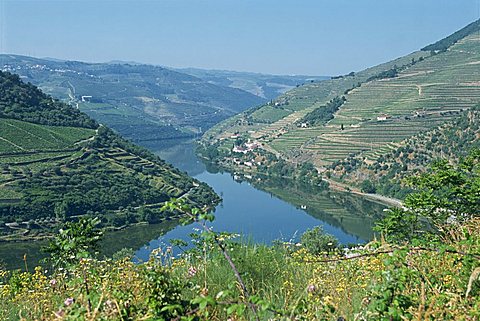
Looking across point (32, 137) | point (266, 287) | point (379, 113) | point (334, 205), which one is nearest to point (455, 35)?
point (379, 113)

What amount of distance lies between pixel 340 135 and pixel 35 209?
36212 mm

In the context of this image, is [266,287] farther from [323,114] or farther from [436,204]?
[323,114]

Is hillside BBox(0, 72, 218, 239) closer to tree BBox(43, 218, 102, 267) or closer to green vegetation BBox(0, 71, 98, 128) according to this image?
green vegetation BBox(0, 71, 98, 128)

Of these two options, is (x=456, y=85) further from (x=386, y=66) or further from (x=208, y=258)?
(x=208, y=258)

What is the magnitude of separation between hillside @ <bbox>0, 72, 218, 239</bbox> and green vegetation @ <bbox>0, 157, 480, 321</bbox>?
102 feet

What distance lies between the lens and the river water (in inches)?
1216

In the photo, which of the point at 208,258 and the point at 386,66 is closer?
the point at 208,258

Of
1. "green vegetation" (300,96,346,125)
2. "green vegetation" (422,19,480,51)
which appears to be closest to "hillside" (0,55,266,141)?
"green vegetation" (300,96,346,125)

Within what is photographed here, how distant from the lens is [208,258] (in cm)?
282

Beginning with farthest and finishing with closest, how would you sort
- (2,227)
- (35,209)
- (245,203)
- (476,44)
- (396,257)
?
(476,44), (245,203), (35,209), (2,227), (396,257)

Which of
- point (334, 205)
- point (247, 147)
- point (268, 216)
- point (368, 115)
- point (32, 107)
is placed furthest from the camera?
point (247, 147)

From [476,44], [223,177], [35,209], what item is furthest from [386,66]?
[35,209]

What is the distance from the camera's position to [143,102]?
149 m

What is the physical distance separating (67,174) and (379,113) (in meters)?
38.7
